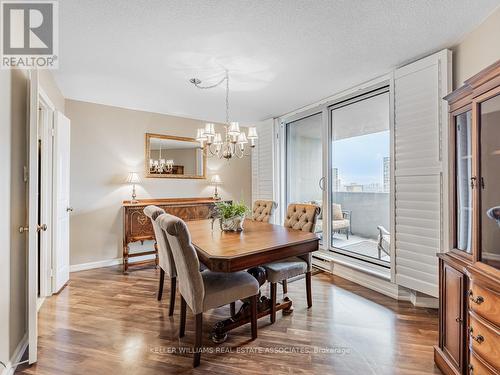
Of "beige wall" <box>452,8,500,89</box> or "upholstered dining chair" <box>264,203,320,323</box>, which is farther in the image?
"upholstered dining chair" <box>264,203,320,323</box>

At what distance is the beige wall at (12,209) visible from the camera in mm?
1585

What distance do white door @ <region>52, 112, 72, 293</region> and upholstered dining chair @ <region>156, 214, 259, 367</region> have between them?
1869 mm

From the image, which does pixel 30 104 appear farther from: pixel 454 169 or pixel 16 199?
pixel 454 169

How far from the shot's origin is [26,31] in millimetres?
1973

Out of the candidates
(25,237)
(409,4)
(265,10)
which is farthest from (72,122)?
(409,4)

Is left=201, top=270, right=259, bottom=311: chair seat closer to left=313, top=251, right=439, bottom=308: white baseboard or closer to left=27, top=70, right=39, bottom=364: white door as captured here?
left=27, top=70, right=39, bottom=364: white door

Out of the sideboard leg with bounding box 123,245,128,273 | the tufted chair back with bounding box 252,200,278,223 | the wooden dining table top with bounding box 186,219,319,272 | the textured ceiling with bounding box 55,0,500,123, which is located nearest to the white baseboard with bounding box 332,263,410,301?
the tufted chair back with bounding box 252,200,278,223

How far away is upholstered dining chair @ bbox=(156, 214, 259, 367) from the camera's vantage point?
1.67 meters

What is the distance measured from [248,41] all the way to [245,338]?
2473 millimetres

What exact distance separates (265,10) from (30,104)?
5.87 feet

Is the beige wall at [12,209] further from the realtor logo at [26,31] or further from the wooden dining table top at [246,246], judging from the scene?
the wooden dining table top at [246,246]

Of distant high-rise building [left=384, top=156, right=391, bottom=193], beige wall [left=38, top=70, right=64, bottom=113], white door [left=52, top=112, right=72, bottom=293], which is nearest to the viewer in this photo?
beige wall [left=38, top=70, right=64, bottom=113]

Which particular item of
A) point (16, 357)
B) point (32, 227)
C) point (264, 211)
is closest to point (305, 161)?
Answer: point (264, 211)

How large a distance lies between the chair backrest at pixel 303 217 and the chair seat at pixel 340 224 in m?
1.02
